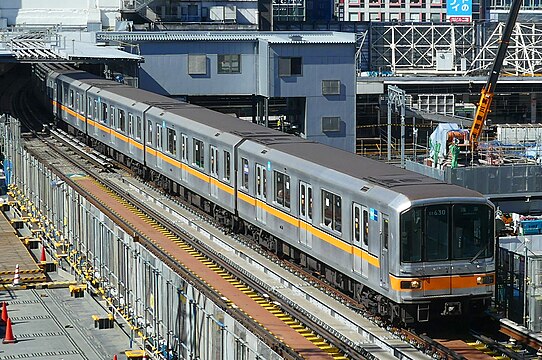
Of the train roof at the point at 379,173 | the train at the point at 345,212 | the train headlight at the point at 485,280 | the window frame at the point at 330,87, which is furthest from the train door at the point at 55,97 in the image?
the train headlight at the point at 485,280

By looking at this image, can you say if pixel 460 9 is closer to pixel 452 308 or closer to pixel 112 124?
pixel 112 124

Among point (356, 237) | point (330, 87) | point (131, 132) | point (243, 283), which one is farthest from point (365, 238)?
point (330, 87)

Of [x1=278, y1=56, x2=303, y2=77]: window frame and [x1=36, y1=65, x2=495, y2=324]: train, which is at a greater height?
[x1=278, y1=56, x2=303, y2=77]: window frame

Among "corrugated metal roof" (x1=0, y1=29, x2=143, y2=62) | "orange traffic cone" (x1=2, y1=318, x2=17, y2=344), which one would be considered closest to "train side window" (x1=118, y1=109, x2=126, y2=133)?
"corrugated metal roof" (x1=0, y1=29, x2=143, y2=62)

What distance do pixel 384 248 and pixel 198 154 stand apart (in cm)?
1147

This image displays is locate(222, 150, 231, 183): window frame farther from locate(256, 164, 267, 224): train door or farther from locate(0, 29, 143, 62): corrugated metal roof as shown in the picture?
locate(0, 29, 143, 62): corrugated metal roof

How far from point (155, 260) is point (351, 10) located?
9133 cm

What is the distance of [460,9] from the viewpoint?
85750mm

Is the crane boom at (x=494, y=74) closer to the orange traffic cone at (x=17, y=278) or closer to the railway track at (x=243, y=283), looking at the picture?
the railway track at (x=243, y=283)

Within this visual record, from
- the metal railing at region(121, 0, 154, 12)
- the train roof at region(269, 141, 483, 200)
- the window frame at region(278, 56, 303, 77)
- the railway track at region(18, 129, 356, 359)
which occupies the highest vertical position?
the metal railing at region(121, 0, 154, 12)

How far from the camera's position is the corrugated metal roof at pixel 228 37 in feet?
152

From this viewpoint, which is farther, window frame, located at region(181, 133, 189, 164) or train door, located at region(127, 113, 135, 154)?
train door, located at region(127, 113, 135, 154)

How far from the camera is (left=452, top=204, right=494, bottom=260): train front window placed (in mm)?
18125

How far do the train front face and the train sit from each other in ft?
0.05
